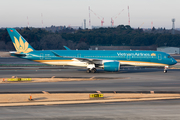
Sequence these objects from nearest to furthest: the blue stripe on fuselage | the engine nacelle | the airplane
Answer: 1. the engine nacelle
2. the airplane
3. the blue stripe on fuselage

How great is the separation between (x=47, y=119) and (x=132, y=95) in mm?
12610

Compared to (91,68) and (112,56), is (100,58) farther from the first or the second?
(91,68)

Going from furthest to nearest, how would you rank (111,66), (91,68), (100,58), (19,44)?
(19,44), (100,58), (91,68), (111,66)

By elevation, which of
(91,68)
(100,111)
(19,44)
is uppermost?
(19,44)

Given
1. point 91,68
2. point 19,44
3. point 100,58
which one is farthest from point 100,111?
point 19,44

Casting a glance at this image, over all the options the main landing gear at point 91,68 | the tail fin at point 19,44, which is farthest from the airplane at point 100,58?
the tail fin at point 19,44

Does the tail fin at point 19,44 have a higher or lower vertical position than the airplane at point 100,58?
higher

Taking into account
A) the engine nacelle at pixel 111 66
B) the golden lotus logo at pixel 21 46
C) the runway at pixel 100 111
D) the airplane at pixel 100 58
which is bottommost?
the runway at pixel 100 111

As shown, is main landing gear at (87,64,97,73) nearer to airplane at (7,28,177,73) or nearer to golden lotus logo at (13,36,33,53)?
airplane at (7,28,177,73)

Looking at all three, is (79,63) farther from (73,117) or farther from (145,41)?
(145,41)

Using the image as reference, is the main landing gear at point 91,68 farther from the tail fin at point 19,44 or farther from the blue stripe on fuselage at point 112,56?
the tail fin at point 19,44

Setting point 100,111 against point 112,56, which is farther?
point 112,56

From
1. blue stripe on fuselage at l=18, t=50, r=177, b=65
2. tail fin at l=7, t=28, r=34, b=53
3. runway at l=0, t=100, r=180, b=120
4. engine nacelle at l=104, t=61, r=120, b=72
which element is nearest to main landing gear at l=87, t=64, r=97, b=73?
blue stripe on fuselage at l=18, t=50, r=177, b=65

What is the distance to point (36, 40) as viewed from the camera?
152000 mm
